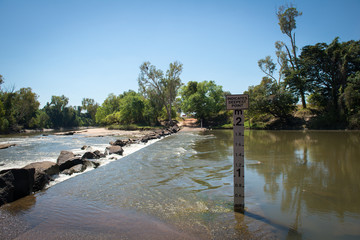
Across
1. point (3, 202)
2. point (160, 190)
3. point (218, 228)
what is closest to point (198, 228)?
point (218, 228)

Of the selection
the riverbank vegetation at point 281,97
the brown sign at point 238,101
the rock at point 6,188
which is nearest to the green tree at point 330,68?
the riverbank vegetation at point 281,97

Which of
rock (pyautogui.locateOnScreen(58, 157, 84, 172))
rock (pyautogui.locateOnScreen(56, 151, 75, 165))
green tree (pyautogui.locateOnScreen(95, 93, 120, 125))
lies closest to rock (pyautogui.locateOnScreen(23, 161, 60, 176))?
rock (pyautogui.locateOnScreen(58, 157, 84, 172))

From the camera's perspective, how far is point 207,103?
45.6 meters

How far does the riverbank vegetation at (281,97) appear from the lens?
3053 cm

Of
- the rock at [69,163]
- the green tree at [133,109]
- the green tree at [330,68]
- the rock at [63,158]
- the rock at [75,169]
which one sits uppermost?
the green tree at [330,68]

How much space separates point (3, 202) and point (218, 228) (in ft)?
16.4

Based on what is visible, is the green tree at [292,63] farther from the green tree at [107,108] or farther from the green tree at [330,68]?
the green tree at [107,108]

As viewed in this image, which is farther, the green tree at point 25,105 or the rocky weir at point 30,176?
the green tree at point 25,105

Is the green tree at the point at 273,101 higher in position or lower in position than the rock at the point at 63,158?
higher

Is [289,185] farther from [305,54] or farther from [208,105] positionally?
[208,105]

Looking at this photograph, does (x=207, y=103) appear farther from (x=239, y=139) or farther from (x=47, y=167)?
(x=239, y=139)

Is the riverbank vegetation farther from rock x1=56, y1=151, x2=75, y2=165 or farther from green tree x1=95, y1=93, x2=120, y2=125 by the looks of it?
rock x1=56, y1=151, x2=75, y2=165

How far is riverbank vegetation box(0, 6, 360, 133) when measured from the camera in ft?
100

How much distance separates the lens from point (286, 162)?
926cm
